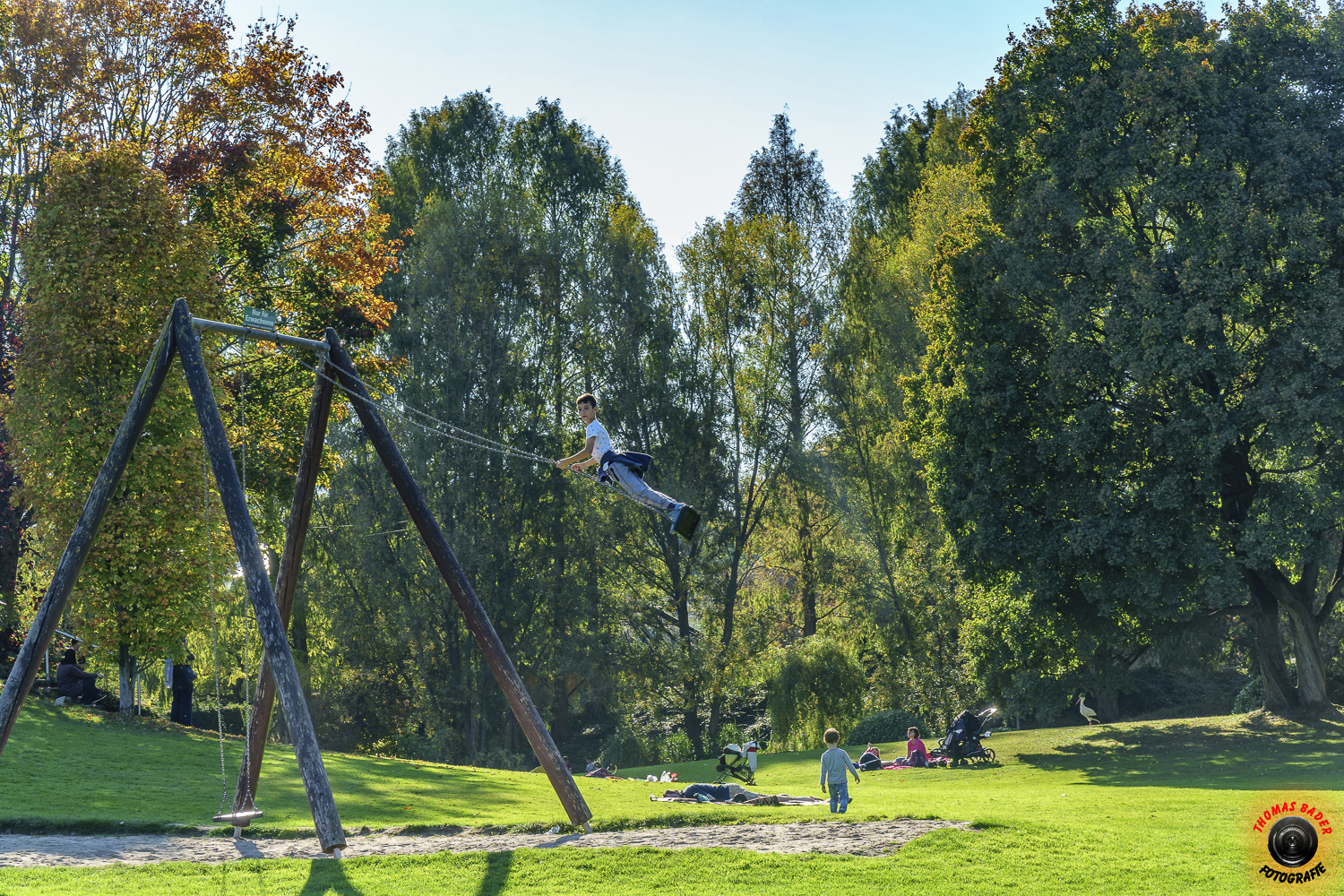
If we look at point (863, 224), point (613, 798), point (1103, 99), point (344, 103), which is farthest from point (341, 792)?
point (863, 224)

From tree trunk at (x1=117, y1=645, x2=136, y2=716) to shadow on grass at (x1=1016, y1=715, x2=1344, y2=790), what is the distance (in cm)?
2009

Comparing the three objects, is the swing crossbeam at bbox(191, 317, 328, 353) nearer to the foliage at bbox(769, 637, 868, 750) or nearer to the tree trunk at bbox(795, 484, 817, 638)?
the foliage at bbox(769, 637, 868, 750)

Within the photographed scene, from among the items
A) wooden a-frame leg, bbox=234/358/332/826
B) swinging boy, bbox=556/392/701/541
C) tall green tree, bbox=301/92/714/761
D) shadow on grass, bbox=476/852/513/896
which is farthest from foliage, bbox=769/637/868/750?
shadow on grass, bbox=476/852/513/896

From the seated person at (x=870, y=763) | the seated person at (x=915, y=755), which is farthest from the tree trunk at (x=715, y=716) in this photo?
the seated person at (x=915, y=755)

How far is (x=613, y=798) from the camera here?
57.1ft

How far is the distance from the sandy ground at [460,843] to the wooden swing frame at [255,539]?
24.2 inches

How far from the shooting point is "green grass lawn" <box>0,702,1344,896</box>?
10.8 m

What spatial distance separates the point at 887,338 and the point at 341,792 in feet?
88.9

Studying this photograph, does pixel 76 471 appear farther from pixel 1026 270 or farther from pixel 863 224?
pixel 863 224

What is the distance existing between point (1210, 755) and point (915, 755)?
637 cm

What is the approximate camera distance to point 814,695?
34469mm

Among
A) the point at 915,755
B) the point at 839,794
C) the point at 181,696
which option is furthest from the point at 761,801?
the point at 181,696

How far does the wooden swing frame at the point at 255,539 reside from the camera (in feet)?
39.2

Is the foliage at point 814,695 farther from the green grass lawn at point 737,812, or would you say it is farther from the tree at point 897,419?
the green grass lawn at point 737,812
